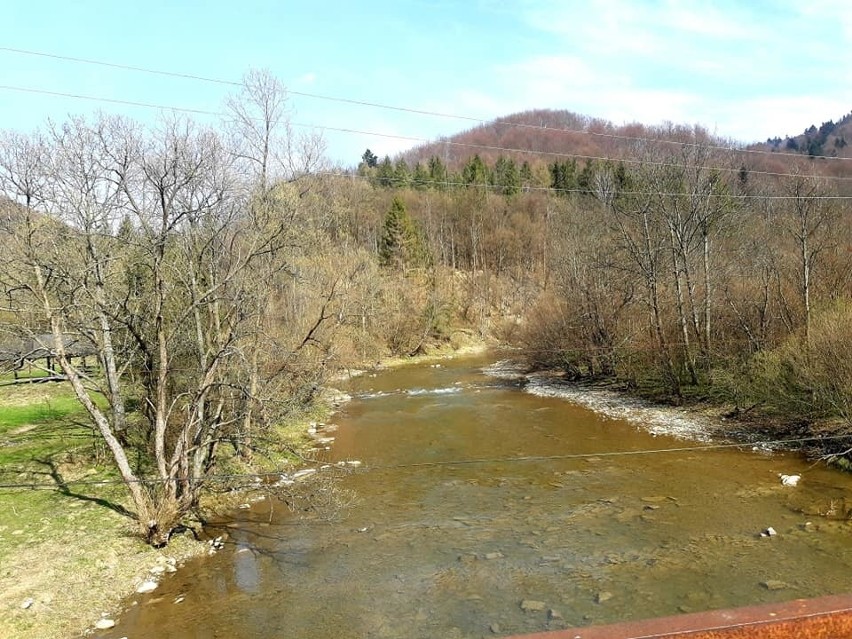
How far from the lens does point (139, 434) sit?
15156mm

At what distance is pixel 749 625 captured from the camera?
5.52 feet

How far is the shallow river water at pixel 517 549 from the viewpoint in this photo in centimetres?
823

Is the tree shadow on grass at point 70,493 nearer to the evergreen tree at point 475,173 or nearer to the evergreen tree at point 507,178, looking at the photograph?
the evergreen tree at point 475,173

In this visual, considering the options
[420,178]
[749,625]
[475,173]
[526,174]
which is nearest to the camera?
[749,625]

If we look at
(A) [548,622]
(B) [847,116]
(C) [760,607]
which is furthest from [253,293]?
(B) [847,116]

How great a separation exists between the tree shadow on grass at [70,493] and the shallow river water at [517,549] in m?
2.10

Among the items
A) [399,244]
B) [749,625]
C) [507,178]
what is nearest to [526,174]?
[507,178]

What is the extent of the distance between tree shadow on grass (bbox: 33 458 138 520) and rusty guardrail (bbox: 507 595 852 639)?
11644mm

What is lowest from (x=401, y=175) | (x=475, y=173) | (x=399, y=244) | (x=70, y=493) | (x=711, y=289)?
(x=70, y=493)

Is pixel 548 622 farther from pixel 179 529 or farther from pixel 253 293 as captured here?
pixel 253 293

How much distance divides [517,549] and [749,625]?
362 inches

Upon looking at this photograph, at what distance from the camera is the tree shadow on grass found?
11.6 meters

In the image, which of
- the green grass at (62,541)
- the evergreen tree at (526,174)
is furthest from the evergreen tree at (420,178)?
the green grass at (62,541)

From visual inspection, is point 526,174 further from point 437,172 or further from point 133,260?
point 133,260
